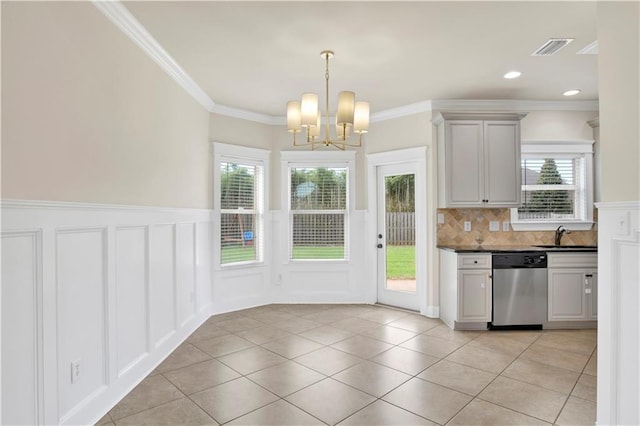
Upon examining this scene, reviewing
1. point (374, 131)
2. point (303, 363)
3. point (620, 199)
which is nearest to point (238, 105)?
point (374, 131)

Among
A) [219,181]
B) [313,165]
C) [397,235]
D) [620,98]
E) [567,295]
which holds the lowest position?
[567,295]

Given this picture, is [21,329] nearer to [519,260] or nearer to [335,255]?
[335,255]

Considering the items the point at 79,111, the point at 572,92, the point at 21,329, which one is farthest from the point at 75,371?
the point at 572,92

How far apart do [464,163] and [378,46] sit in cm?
200

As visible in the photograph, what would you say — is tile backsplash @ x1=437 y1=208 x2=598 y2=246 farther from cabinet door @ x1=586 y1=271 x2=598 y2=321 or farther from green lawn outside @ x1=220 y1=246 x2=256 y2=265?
green lawn outside @ x1=220 y1=246 x2=256 y2=265

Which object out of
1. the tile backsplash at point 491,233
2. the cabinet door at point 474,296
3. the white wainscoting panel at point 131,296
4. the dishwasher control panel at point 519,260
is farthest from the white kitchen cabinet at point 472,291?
the white wainscoting panel at point 131,296

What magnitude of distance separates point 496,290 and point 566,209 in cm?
171

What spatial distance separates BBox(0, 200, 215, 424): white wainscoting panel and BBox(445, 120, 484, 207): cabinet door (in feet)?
10.3

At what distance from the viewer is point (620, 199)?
195 cm

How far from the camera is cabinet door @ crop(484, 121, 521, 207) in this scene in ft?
14.7

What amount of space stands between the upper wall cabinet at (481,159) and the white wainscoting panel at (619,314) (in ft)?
7.82

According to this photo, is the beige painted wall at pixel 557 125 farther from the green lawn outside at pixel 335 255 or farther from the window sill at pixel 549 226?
the green lawn outside at pixel 335 255

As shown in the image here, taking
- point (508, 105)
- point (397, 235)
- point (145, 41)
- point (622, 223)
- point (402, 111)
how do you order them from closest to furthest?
1. point (622, 223)
2. point (145, 41)
3. point (508, 105)
4. point (402, 111)
5. point (397, 235)

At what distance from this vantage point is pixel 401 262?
5180 mm
